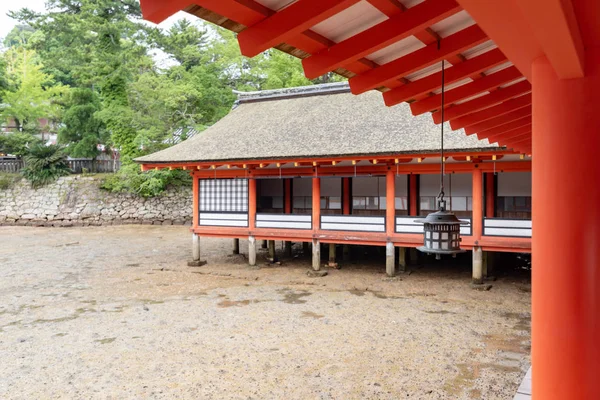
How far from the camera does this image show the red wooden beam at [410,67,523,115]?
122 inches

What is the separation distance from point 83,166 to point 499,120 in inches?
1191

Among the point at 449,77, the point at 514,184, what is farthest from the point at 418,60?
the point at 514,184

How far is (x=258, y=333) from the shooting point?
26.6ft

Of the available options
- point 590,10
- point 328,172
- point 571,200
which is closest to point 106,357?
point 571,200

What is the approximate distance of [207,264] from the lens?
15.2 metres

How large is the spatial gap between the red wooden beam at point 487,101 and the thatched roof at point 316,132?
6.78 meters

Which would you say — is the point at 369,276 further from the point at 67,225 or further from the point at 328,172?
the point at 67,225

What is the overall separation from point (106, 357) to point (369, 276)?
26.0 ft

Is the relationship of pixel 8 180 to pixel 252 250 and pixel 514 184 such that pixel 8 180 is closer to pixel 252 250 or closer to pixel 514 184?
pixel 252 250

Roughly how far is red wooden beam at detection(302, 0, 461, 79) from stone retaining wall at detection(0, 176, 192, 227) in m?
26.1

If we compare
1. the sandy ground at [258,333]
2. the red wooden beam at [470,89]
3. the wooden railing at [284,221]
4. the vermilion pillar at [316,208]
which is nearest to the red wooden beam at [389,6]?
the red wooden beam at [470,89]

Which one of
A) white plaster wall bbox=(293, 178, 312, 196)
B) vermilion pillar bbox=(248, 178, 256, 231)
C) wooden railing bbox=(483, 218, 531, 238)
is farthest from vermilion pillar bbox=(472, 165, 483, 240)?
vermilion pillar bbox=(248, 178, 256, 231)

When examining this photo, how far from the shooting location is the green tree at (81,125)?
2861cm

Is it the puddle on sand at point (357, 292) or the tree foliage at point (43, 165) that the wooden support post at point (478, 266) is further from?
the tree foliage at point (43, 165)
